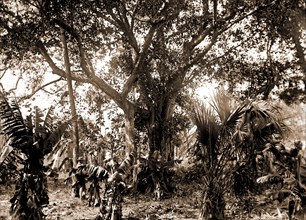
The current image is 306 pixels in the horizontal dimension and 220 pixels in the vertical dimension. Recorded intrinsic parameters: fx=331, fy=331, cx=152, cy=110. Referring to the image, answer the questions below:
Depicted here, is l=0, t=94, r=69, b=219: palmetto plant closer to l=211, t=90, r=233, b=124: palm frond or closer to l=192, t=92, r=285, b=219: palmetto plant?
l=192, t=92, r=285, b=219: palmetto plant

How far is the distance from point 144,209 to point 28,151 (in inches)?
155

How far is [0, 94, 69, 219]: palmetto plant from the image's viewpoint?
6809 mm

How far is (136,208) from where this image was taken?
Answer: 31.3ft

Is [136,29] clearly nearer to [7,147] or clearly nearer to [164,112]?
[164,112]

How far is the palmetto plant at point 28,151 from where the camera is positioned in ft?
22.3

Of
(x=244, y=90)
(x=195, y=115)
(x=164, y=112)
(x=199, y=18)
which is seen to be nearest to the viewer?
(x=195, y=115)

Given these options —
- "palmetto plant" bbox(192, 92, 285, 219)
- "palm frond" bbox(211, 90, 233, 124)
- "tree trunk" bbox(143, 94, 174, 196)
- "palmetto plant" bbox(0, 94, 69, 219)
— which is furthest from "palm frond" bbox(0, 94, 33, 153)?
"tree trunk" bbox(143, 94, 174, 196)

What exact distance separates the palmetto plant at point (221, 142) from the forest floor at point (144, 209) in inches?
30.5

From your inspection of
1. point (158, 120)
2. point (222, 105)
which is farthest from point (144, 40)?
point (222, 105)

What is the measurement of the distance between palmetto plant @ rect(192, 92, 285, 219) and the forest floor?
775mm

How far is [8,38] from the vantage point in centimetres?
1114

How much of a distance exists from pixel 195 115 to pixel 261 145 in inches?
60.7

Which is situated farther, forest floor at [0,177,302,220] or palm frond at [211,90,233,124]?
forest floor at [0,177,302,220]

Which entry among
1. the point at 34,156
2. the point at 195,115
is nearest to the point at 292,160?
the point at 195,115
